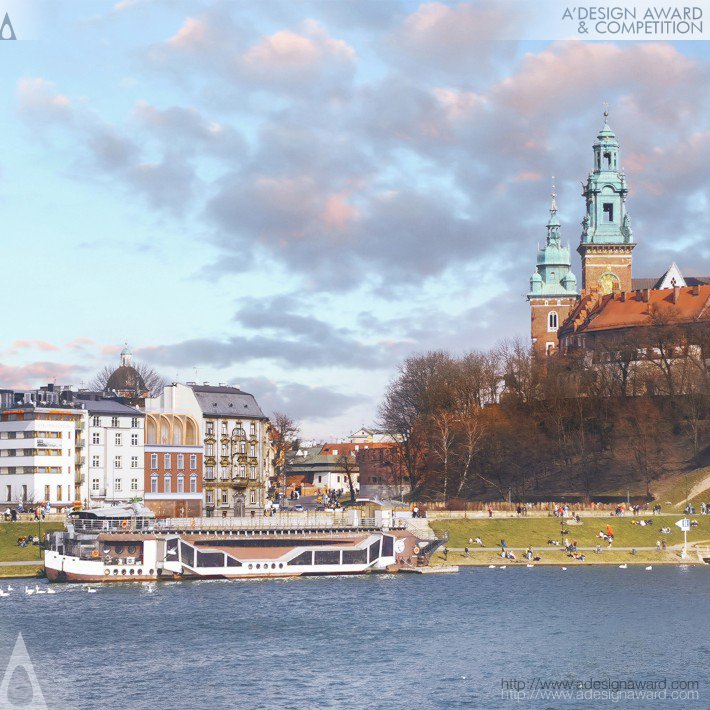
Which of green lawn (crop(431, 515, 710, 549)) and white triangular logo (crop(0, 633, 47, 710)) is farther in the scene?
green lawn (crop(431, 515, 710, 549))

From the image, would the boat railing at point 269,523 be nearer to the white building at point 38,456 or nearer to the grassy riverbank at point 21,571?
the grassy riverbank at point 21,571

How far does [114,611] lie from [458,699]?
111ft

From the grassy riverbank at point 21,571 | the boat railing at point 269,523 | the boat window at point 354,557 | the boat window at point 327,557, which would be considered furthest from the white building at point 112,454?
the boat window at point 354,557

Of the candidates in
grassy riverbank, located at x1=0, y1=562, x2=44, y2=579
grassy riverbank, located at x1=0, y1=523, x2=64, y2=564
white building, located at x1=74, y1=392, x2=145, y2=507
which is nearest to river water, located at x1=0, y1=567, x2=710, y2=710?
grassy riverbank, located at x1=0, y1=562, x2=44, y2=579

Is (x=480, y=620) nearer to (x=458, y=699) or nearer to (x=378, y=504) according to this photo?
(x=458, y=699)

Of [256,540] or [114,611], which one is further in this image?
[256,540]

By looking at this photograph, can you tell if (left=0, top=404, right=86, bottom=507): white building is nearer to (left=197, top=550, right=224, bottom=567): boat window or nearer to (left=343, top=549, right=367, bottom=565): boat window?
(left=197, top=550, right=224, bottom=567): boat window

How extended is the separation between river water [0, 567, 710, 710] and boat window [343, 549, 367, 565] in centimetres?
605

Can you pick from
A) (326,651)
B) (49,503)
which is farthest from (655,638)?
(49,503)

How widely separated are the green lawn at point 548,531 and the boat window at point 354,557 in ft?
49.6

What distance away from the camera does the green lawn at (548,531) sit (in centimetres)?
13088

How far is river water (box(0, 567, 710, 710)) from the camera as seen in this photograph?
6456cm

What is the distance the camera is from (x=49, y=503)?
457 feet

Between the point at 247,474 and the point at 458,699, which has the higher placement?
the point at 247,474
